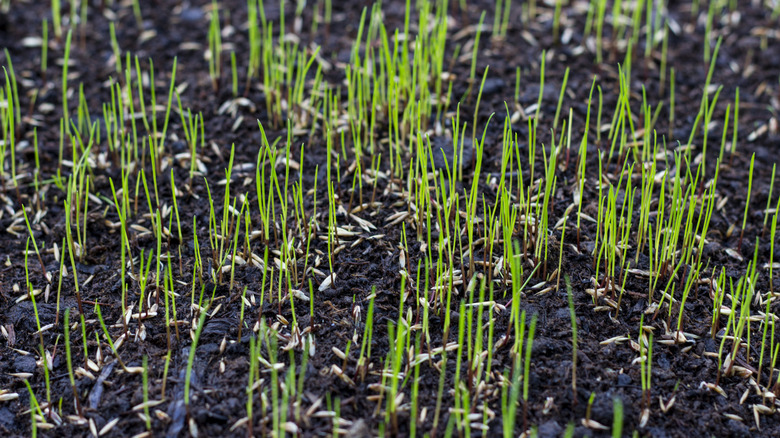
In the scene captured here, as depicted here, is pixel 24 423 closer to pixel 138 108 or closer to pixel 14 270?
pixel 14 270

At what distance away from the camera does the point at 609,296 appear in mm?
2340

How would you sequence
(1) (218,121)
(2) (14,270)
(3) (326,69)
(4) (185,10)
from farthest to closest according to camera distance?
(4) (185,10), (3) (326,69), (1) (218,121), (2) (14,270)

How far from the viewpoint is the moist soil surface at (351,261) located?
2033 millimetres

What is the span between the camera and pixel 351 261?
2457 mm

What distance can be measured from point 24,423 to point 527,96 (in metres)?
2.08

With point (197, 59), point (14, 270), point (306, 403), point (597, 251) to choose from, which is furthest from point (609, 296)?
point (197, 59)

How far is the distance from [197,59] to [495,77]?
4.16 feet

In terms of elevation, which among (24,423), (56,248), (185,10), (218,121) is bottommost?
(24,423)

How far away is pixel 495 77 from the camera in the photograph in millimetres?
3242

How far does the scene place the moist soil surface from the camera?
2033 mm

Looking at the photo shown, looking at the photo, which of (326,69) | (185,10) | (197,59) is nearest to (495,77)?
(326,69)

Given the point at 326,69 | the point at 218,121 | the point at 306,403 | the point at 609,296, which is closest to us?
the point at 306,403

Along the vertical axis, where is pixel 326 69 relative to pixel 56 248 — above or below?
above

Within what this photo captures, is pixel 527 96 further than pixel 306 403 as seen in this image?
Yes
